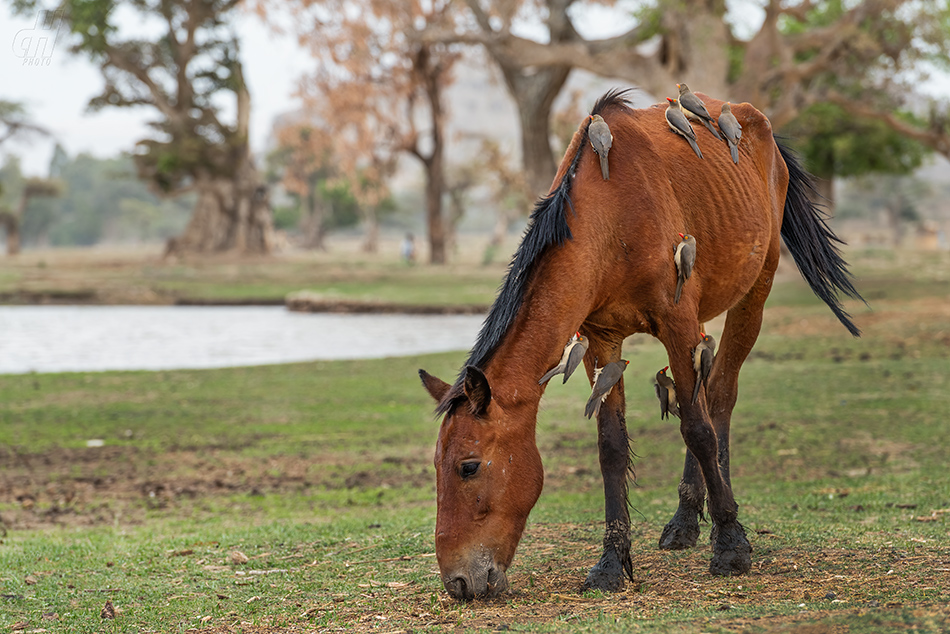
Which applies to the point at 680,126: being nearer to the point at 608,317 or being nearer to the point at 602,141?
the point at 602,141

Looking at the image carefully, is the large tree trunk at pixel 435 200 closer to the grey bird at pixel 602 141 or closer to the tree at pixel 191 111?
the tree at pixel 191 111

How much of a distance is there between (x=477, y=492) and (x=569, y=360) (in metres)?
0.72

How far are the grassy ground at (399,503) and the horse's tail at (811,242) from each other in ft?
4.99

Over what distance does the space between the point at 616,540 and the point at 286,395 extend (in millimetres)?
9380

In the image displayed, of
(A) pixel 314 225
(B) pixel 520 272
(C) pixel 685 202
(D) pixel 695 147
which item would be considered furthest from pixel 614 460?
(A) pixel 314 225

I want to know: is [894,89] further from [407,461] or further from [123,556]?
[123,556]

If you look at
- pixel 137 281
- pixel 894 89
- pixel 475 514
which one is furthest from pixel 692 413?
pixel 137 281

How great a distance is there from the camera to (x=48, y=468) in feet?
30.3

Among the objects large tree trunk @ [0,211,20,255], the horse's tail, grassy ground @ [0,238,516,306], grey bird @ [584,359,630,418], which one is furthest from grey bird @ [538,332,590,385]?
large tree trunk @ [0,211,20,255]

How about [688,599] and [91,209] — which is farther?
[91,209]

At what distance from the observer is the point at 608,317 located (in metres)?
4.61


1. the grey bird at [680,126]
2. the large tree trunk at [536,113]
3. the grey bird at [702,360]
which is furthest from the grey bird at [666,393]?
the large tree trunk at [536,113]

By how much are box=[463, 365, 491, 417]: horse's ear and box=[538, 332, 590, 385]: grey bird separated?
1.08 ft

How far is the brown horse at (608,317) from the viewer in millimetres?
3998
